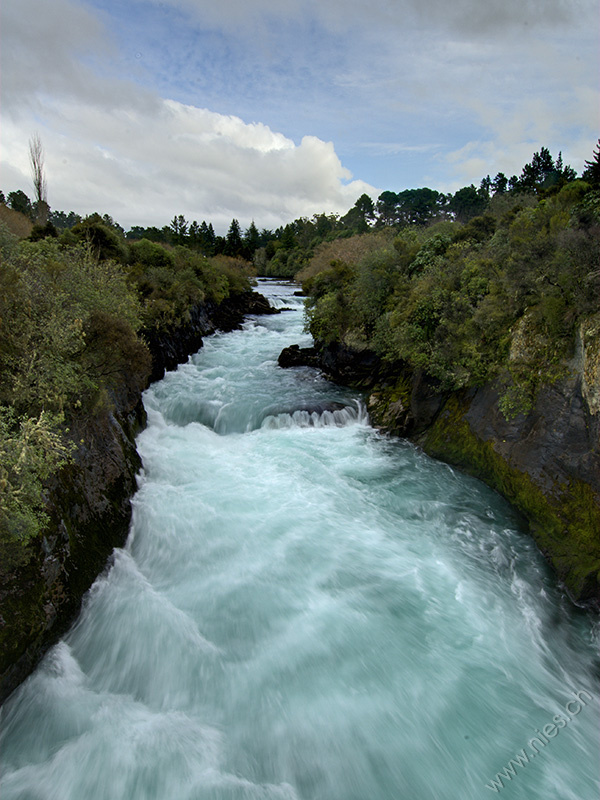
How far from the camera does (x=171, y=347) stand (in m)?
20.7

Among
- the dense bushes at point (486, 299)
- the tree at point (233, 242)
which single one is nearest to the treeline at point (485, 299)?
the dense bushes at point (486, 299)

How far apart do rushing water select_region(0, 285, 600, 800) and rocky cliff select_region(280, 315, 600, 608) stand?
0.52 metres

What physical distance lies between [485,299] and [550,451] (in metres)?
5.06

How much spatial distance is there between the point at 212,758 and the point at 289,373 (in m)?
16.8

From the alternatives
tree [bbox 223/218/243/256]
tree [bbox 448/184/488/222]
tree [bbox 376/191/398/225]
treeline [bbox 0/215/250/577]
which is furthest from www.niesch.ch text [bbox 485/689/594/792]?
tree [bbox 376/191/398/225]

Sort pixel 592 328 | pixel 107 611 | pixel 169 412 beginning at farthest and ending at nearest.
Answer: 1. pixel 169 412
2. pixel 592 328
3. pixel 107 611

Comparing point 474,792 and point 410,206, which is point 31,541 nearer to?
point 474,792

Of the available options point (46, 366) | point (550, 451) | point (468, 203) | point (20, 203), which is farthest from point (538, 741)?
point (468, 203)

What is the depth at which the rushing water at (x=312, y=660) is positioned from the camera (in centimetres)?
477

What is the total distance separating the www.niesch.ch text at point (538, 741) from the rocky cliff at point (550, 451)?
79.7 inches

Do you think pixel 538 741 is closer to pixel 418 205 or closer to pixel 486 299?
pixel 486 299

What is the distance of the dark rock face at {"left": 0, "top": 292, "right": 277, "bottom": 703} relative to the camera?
5273mm

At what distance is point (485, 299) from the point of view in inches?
454

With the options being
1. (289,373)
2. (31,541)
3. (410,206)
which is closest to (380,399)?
(289,373)
